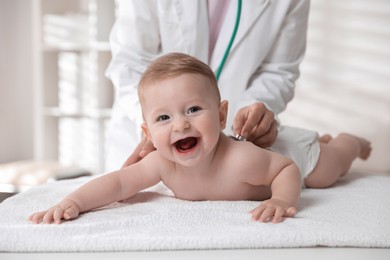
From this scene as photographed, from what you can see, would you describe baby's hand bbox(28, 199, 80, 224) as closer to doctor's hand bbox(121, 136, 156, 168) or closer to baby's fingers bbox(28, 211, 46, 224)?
baby's fingers bbox(28, 211, 46, 224)

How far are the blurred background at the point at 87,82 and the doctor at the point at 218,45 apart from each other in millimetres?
1147

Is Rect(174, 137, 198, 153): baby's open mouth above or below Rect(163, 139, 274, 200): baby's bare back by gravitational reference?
above

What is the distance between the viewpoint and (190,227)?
89 centimetres

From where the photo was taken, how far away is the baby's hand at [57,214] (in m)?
0.95

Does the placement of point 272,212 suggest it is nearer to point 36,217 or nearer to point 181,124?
point 181,124

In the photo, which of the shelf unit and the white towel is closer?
the white towel

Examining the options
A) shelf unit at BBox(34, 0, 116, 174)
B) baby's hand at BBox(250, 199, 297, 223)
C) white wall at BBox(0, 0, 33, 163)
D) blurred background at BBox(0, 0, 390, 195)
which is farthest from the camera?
white wall at BBox(0, 0, 33, 163)

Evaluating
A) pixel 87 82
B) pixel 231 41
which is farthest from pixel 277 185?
pixel 87 82

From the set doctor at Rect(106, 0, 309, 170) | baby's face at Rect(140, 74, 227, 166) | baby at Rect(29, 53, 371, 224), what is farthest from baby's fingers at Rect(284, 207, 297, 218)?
doctor at Rect(106, 0, 309, 170)

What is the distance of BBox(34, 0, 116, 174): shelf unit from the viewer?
3.21 metres

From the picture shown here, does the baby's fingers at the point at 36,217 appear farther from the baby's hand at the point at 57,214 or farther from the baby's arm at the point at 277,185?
the baby's arm at the point at 277,185

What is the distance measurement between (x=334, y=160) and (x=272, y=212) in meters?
0.57

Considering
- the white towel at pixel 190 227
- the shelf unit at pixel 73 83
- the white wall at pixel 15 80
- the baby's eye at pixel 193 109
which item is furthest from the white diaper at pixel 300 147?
the white wall at pixel 15 80

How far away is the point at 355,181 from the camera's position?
146 centimetres
